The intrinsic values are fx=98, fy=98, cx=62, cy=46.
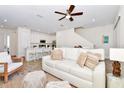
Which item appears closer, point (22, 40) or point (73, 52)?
point (73, 52)

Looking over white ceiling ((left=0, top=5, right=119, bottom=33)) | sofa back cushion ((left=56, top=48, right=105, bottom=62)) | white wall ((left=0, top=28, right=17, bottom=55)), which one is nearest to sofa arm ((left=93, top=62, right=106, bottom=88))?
sofa back cushion ((left=56, top=48, right=105, bottom=62))

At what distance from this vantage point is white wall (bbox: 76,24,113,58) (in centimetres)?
638

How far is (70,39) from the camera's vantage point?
23.9 ft

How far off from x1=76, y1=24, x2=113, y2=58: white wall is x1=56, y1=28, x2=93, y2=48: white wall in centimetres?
69

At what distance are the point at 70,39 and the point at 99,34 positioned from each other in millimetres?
2051

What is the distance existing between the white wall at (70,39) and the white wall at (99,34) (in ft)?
2.26

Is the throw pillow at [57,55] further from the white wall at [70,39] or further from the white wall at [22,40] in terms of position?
the white wall at [22,40]

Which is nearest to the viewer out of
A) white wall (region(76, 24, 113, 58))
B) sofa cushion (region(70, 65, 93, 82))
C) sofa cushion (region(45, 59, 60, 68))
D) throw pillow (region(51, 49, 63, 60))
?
sofa cushion (region(70, 65, 93, 82))

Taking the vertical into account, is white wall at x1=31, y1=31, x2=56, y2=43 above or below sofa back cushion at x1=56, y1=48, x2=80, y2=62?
above

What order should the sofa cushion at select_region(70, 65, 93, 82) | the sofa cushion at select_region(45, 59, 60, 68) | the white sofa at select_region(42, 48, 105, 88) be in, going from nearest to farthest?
the white sofa at select_region(42, 48, 105, 88) → the sofa cushion at select_region(70, 65, 93, 82) → the sofa cushion at select_region(45, 59, 60, 68)

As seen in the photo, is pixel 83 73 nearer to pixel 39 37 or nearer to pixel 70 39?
pixel 70 39

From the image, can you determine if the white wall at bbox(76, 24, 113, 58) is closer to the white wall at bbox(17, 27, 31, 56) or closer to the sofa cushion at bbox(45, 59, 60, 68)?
the white wall at bbox(17, 27, 31, 56)

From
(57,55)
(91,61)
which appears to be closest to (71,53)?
(57,55)
